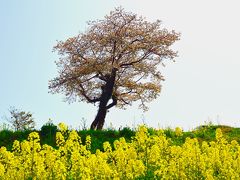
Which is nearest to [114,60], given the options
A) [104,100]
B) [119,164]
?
[104,100]

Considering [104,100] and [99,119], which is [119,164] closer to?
[99,119]

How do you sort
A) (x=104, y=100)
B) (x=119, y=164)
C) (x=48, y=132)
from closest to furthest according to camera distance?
(x=119, y=164), (x=48, y=132), (x=104, y=100)

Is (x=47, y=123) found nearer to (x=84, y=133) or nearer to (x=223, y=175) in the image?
(x=84, y=133)

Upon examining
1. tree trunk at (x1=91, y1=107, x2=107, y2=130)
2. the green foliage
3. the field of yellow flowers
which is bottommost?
the field of yellow flowers

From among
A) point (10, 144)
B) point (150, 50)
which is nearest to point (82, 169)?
point (10, 144)

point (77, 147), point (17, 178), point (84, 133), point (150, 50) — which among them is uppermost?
point (150, 50)

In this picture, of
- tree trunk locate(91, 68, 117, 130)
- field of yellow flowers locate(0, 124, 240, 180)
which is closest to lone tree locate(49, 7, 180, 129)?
tree trunk locate(91, 68, 117, 130)

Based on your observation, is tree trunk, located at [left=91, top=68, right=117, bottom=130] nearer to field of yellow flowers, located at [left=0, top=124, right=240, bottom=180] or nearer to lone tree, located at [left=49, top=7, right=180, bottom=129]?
lone tree, located at [left=49, top=7, right=180, bottom=129]

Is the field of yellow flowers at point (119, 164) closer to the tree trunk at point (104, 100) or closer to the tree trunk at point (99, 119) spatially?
the tree trunk at point (99, 119)

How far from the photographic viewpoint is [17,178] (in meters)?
11.2

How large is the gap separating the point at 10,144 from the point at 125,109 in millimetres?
18273

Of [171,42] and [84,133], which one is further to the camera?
[171,42]

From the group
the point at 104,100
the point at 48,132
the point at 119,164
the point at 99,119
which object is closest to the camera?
the point at 119,164

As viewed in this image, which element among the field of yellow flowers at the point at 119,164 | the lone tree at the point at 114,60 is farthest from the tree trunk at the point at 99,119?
the field of yellow flowers at the point at 119,164
